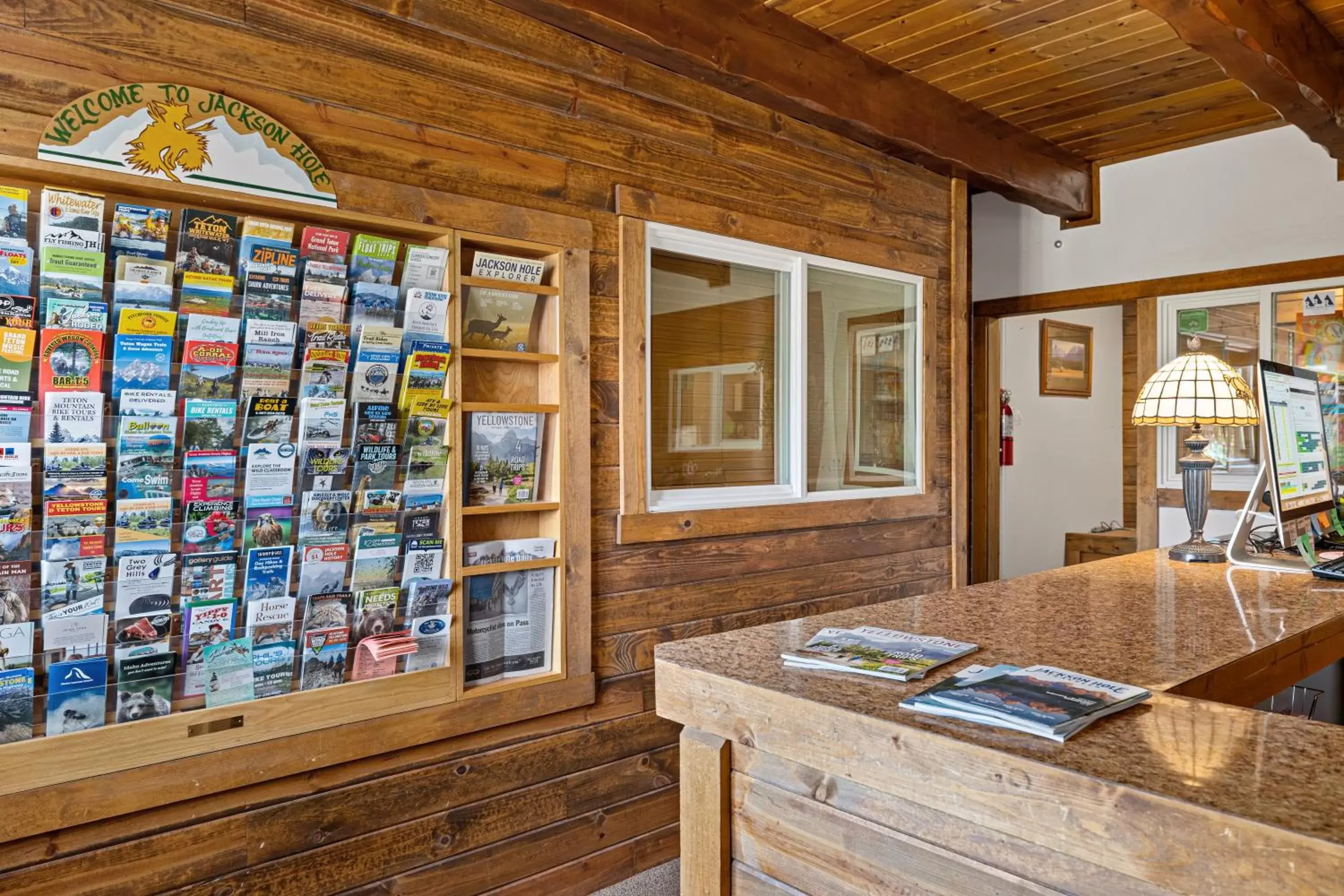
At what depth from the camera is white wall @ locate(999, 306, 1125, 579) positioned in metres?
5.88

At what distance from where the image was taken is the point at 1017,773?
3.29 feet

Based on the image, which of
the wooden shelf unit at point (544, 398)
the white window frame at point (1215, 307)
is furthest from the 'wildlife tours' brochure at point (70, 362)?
the white window frame at point (1215, 307)

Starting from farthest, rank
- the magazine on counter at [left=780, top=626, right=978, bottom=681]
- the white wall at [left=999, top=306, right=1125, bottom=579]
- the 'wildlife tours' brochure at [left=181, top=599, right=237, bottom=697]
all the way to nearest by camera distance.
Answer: the white wall at [left=999, top=306, right=1125, bottom=579] → the 'wildlife tours' brochure at [left=181, top=599, right=237, bottom=697] → the magazine on counter at [left=780, top=626, right=978, bottom=681]

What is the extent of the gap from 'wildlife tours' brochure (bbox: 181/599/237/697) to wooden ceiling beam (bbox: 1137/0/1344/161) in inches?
110

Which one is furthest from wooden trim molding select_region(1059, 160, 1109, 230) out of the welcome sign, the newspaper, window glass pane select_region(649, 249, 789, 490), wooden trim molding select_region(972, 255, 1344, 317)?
the welcome sign

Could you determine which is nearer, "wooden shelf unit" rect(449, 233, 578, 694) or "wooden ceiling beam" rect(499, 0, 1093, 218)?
"wooden shelf unit" rect(449, 233, 578, 694)

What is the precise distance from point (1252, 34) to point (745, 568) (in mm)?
2267

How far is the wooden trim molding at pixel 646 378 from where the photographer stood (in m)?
2.69

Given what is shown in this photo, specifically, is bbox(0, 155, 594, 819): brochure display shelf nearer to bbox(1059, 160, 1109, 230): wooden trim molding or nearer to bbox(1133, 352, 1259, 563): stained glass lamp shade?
bbox(1133, 352, 1259, 563): stained glass lamp shade

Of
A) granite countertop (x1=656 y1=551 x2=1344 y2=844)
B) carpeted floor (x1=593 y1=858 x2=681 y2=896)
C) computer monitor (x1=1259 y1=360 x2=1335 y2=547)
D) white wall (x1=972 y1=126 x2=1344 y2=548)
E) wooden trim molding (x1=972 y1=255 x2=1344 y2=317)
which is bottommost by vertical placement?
carpeted floor (x1=593 y1=858 x2=681 y2=896)

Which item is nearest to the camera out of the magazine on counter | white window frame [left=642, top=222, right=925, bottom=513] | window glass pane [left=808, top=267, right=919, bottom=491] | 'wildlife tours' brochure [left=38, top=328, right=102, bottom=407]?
the magazine on counter

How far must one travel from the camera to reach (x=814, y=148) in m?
3.28

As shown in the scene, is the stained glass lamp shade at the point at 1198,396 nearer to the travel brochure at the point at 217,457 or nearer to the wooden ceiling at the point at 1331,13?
the wooden ceiling at the point at 1331,13

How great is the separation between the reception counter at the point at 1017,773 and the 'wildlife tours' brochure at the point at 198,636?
1.09 m
